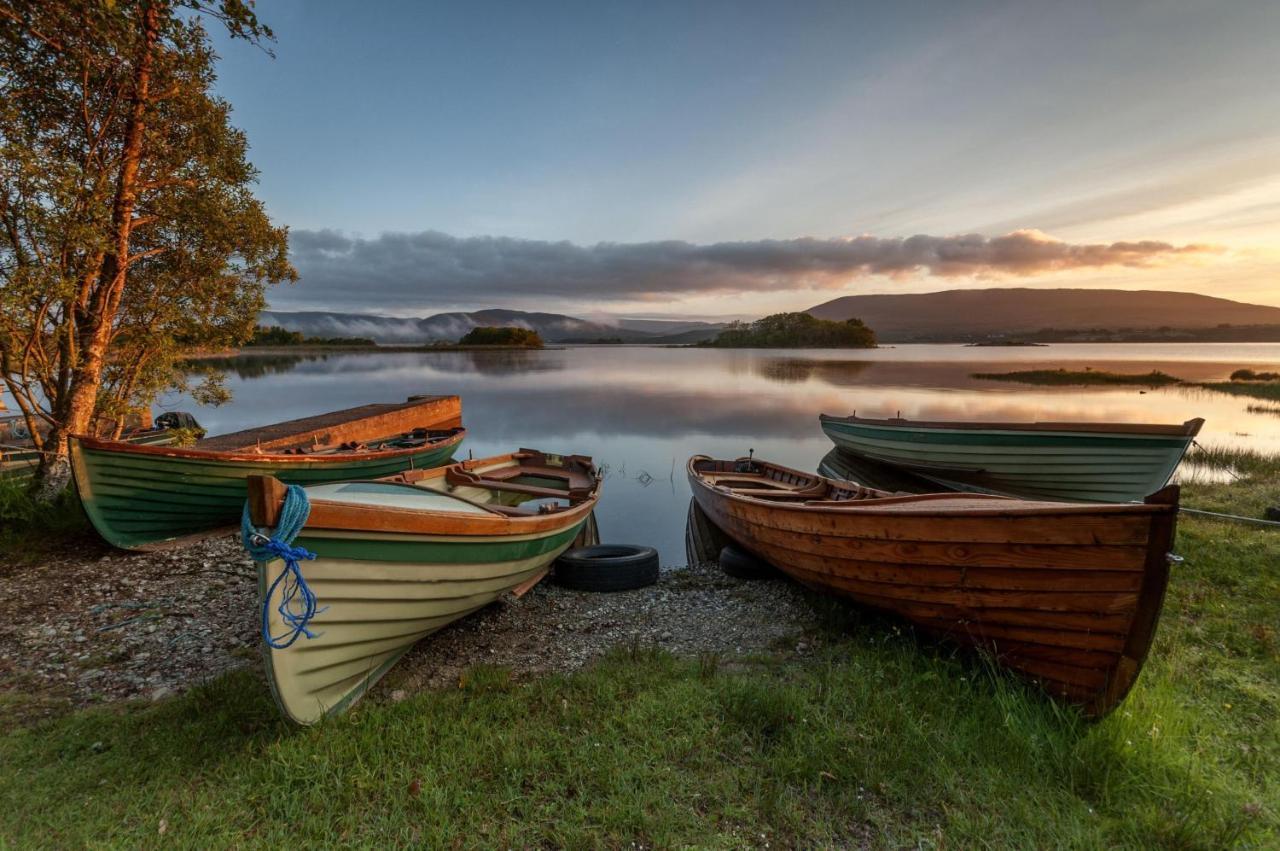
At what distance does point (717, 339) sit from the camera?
14962cm

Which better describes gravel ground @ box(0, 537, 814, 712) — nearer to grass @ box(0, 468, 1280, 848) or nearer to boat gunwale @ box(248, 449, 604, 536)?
grass @ box(0, 468, 1280, 848)

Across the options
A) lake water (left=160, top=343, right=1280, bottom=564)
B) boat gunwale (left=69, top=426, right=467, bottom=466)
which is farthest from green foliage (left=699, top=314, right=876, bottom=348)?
boat gunwale (left=69, top=426, right=467, bottom=466)

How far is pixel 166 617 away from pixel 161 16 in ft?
26.0

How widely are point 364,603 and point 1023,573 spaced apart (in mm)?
5221

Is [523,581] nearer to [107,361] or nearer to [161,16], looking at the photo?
[107,361]

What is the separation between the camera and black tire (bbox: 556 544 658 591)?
299 inches

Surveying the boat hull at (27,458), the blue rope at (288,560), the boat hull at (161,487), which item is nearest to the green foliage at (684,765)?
the blue rope at (288,560)

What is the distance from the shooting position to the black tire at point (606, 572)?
24.9 ft

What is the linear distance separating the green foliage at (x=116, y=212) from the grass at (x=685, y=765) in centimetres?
651

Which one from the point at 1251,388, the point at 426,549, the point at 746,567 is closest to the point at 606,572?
the point at 746,567

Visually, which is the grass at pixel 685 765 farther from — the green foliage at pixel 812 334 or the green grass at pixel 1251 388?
the green foliage at pixel 812 334

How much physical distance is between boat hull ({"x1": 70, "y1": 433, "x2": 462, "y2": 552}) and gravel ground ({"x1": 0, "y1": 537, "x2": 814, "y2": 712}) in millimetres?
467

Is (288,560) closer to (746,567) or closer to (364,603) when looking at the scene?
(364,603)

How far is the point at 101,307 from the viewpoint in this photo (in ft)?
25.5
